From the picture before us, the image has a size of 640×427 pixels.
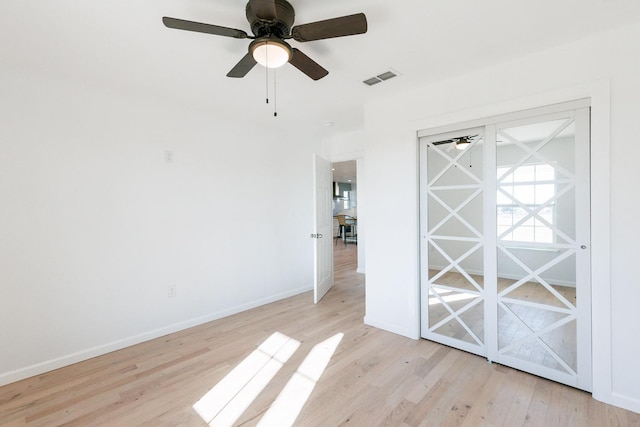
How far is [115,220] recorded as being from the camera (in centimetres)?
283

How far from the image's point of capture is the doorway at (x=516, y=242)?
2.11 meters

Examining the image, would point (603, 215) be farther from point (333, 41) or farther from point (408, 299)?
point (333, 41)

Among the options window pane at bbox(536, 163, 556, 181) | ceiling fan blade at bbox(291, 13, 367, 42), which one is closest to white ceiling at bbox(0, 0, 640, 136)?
ceiling fan blade at bbox(291, 13, 367, 42)

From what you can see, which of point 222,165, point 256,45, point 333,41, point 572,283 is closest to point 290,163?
point 222,165

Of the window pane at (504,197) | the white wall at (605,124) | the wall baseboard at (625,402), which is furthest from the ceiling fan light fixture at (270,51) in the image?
the wall baseboard at (625,402)

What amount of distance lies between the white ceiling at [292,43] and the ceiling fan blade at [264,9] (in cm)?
29

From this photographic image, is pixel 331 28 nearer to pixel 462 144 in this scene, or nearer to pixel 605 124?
pixel 462 144

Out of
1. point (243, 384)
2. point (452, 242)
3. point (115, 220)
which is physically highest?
point (115, 220)

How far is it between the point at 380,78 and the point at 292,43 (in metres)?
0.95

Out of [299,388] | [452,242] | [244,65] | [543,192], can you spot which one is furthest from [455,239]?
[244,65]

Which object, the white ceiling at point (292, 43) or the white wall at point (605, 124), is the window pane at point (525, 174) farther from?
the white ceiling at point (292, 43)

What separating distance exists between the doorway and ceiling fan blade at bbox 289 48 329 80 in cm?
139

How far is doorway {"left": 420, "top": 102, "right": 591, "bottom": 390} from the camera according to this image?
2.11m

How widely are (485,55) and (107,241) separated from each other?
3789 millimetres
